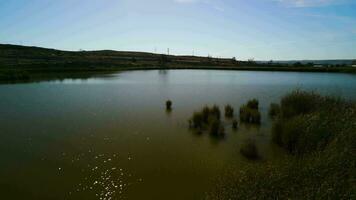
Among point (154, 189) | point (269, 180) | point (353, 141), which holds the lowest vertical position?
point (154, 189)

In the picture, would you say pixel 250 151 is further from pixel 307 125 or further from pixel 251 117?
pixel 251 117

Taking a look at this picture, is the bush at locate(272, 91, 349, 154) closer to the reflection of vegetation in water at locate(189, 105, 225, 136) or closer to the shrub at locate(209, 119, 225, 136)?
the shrub at locate(209, 119, 225, 136)

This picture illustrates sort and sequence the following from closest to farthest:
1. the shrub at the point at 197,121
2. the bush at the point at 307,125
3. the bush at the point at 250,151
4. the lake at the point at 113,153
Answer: the lake at the point at 113,153, the bush at the point at 307,125, the bush at the point at 250,151, the shrub at the point at 197,121

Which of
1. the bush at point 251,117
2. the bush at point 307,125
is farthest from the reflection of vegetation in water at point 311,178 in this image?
the bush at point 251,117

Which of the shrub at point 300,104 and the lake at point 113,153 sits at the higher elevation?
the shrub at point 300,104

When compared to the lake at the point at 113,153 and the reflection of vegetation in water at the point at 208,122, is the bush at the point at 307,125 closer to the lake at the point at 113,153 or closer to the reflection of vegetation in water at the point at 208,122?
the lake at the point at 113,153

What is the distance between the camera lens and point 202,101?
22.2 metres

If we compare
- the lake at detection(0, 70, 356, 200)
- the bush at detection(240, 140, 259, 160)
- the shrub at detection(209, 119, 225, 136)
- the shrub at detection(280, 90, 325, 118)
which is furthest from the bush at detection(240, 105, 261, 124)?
the bush at detection(240, 140, 259, 160)

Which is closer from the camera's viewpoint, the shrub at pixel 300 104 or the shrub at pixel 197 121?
the shrub at pixel 300 104

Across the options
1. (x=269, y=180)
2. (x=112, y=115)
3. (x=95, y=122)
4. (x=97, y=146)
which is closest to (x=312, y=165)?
(x=269, y=180)

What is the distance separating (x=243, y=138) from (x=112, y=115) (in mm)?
7611

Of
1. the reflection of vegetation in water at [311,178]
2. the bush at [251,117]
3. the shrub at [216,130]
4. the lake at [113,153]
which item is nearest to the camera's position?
the reflection of vegetation in water at [311,178]

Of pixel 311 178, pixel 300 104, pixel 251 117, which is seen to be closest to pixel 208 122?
pixel 251 117

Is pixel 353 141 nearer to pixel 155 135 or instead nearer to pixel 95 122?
pixel 155 135
